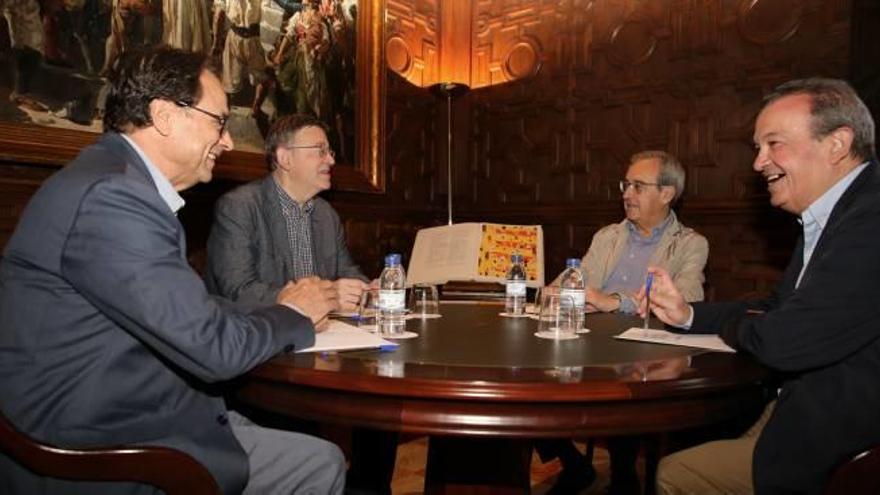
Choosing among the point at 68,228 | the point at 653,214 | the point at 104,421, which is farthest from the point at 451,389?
the point at 653,214

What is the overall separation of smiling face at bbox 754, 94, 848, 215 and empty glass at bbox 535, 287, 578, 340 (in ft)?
2.31

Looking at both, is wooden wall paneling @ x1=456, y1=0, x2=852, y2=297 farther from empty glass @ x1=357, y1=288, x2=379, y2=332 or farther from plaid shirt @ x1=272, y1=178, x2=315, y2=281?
empty glass @ x1=357, y1=288, x2=379, y2=332

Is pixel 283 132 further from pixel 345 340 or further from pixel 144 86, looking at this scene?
pixel 345 340

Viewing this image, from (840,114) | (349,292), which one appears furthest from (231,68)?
(840,114)

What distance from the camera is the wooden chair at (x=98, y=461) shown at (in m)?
1.16

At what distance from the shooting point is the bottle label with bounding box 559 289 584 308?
208 cm

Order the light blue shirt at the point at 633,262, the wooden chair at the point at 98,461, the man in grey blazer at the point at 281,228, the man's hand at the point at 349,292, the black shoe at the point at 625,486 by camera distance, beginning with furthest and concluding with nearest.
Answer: the light blue shirt at the point at 633,262 → the black shoe at the point at 625,486 → the man in grey blazer at the point at 281,228 → the man's hand at the point at 349,292 → the wooden chair at the point at 98,461

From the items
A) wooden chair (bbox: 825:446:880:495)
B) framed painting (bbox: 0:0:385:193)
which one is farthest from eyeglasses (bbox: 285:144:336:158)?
wooden chair (bbox: 825:446:880:495)

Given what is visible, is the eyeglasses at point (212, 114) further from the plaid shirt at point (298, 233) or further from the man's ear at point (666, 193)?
the man's ear at point (666, 193)

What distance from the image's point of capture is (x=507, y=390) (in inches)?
50.6

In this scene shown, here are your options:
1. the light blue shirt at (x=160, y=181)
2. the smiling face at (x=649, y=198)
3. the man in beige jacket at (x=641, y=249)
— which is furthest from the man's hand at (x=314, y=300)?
the smiling face at (x=649, y=198)

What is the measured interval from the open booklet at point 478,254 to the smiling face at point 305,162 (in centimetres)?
75

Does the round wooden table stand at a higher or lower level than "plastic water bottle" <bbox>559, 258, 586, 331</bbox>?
lower

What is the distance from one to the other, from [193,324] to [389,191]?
12.8 feet
